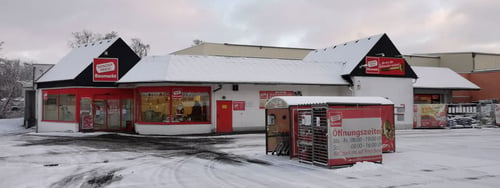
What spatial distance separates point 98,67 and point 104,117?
2.97m

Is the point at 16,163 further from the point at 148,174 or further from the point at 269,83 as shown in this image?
the point at 269,83

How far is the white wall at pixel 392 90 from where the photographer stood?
2828 cm

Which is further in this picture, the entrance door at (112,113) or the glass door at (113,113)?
the glass door at (113,113)

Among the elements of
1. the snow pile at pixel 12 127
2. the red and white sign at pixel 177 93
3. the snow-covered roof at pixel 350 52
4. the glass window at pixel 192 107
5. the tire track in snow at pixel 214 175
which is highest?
the snow-covered roof at pixel 350 52

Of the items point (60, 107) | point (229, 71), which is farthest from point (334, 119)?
point (60, 107)

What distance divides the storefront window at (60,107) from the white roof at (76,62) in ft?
3.71

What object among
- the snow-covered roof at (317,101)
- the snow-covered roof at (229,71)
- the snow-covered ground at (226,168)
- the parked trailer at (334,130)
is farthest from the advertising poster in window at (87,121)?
the parked trailer at (334,130)

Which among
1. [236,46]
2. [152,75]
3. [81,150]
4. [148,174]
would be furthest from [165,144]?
[236,46]

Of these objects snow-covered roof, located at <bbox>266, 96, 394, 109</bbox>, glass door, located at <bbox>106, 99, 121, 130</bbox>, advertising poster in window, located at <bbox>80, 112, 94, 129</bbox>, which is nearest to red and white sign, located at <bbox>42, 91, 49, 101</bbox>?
advertising poster in window, located at <bbox>80, 112, 94, 129</bbox>

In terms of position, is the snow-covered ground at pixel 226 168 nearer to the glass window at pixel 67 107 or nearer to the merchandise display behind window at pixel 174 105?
the merchandise display behind window at pixel 174 105

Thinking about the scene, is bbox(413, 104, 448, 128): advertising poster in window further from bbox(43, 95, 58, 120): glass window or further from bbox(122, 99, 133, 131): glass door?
bbox(43, 95, 58, 120): glass window

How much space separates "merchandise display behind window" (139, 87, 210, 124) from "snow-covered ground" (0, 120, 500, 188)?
22.4 feet

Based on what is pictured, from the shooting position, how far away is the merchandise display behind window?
24078 mm

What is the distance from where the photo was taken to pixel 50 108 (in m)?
27.5
